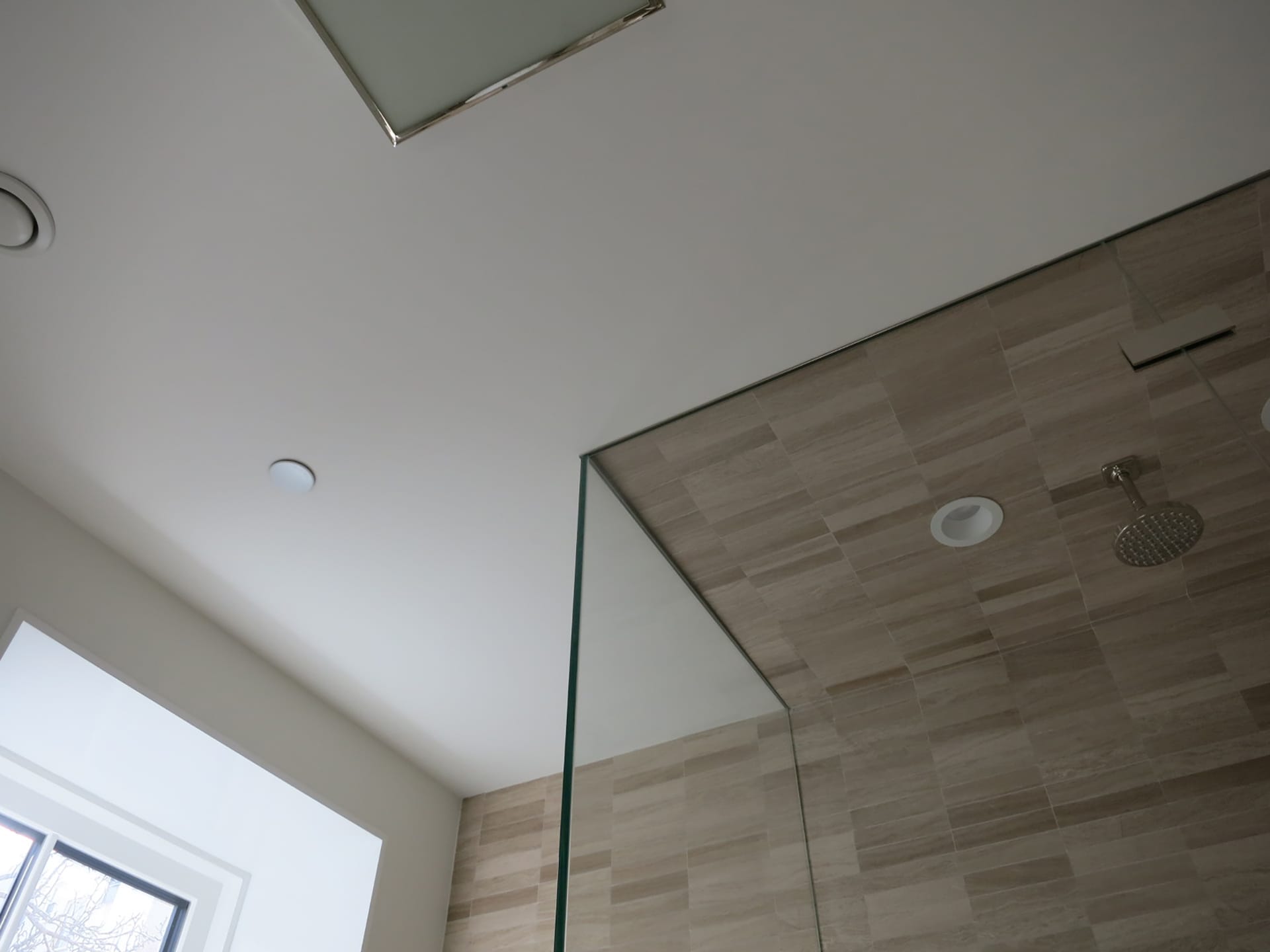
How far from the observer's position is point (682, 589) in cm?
193

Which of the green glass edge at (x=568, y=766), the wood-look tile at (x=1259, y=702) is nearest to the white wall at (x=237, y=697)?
the green glass edge at (x=568, y=766)

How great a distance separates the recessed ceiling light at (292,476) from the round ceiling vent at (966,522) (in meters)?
1.24

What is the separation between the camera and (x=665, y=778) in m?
1.60

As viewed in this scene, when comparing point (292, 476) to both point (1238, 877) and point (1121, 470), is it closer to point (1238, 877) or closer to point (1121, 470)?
point (1121, 470)

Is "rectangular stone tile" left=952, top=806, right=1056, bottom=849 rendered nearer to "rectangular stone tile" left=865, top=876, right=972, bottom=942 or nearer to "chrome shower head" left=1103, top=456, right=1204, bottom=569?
"rectangular stone tile" left=865, top=876, right=972, bottom=942

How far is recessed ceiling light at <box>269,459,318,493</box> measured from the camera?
194 cm

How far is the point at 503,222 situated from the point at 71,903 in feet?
6.64

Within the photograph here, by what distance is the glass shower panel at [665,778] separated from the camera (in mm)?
1476

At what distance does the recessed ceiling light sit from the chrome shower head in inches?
59.9

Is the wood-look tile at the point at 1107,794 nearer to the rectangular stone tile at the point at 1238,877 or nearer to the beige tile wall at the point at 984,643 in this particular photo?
the beige tile wall at the point at 984,643

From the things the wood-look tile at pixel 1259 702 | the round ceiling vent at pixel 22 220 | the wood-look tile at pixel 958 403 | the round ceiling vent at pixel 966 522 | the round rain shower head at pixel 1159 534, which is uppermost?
the round ceiling vent at pixel 22 220

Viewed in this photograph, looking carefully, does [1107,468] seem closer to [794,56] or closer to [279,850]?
[794,56]

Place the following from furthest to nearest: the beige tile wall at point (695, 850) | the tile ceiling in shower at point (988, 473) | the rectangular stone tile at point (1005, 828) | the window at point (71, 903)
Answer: the window at point (71, 903) < the rectangular stone tile at point (1005, 828) < the tile ceiling in shower at point (988, 473) < the beige tile wall at point (695, 850)

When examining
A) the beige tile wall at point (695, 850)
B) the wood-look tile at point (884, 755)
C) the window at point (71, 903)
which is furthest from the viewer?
the window at point (71, 903)
